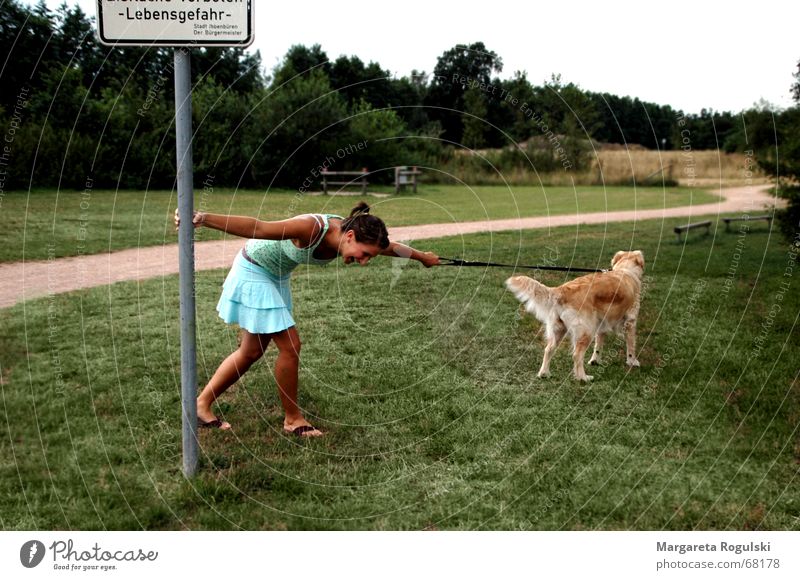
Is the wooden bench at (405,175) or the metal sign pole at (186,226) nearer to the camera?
the metal sign pole at (186,226)

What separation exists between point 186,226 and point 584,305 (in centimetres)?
452

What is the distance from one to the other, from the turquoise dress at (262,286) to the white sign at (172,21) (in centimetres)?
156

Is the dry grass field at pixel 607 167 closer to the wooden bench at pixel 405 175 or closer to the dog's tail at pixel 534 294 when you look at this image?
the wooden bench at pixel 405 175

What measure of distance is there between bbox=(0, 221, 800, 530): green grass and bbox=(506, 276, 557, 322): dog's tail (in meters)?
0.73

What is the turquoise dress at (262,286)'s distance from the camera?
5.75 meters

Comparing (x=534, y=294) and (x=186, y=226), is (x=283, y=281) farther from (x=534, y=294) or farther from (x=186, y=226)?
(x=534, y=294)

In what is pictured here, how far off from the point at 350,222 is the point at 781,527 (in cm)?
355

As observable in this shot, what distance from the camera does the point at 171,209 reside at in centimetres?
1989

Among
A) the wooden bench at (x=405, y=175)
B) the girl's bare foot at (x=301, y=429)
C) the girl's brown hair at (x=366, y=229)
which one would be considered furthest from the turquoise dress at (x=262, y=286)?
the wooden bench at (x=405, y=175)

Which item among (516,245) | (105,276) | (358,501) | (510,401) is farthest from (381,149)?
(358,501)

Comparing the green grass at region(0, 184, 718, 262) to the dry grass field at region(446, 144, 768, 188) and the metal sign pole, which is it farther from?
the metal sign pole

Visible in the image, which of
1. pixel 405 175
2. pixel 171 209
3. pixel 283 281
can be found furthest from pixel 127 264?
pixel 405 175
